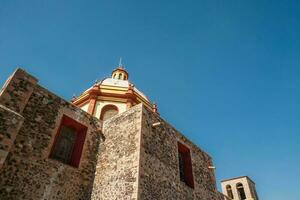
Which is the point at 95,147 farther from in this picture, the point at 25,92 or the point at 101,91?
the point at 101,91

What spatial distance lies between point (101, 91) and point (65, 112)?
24.4ft

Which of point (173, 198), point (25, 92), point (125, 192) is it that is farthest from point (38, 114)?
point (173, 198)

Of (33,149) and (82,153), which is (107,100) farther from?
(33,149)

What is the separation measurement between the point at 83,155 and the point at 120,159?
1.54 meters

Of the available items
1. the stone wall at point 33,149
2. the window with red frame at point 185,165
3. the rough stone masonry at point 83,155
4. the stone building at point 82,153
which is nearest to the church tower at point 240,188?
the stone building at point 82,153

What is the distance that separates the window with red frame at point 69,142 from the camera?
347 inches

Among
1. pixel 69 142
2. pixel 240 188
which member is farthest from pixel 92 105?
pixel 240 188

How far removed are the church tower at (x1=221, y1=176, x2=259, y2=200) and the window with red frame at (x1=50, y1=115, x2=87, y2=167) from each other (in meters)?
20.3

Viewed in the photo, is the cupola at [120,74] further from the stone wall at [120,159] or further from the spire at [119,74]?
the stone wall at [120,159]

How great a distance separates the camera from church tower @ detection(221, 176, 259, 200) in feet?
78.7

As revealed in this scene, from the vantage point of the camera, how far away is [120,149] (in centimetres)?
895

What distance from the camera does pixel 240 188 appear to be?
2503 cm

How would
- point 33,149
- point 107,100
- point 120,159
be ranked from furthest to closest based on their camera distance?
point 107,100 → point 120,159 → point 33,149

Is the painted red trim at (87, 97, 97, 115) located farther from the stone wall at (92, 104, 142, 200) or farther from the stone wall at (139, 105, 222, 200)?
the stone wall at (139, 105, 222, 200)
